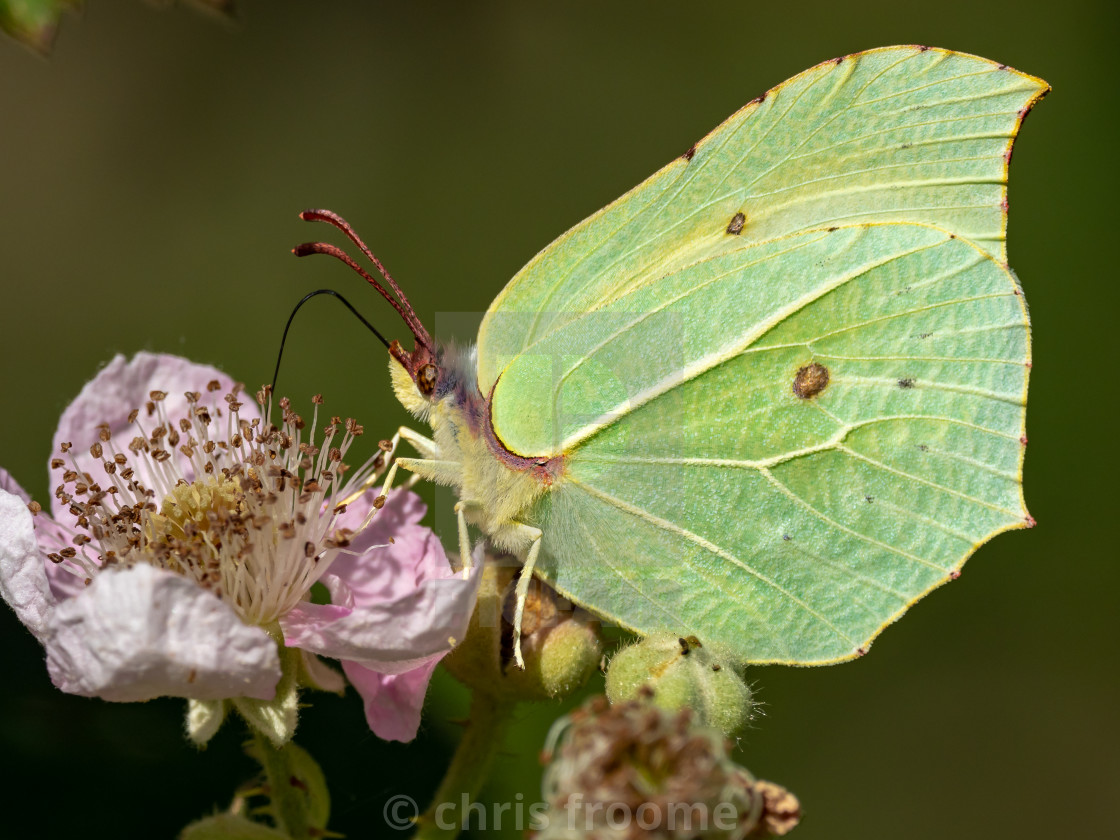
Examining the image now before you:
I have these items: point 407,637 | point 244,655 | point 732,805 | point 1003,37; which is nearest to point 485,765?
point 407,637

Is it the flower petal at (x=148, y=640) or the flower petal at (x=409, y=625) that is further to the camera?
the flower petal at (x=409, y=625)

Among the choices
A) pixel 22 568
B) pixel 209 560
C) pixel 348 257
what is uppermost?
pixel 348 257

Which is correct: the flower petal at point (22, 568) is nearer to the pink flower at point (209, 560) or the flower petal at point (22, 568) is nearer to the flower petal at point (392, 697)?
the pink flower at point (209, 560)

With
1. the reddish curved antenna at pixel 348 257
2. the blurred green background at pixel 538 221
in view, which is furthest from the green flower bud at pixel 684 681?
the blurred green background at pixel 538 221

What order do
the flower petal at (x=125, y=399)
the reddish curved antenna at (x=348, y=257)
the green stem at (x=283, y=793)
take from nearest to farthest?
1. the green stem at (x=283, y=793)
2. the reddish curved antenna at (x=348, y=257)
3. the flower petal at (x=125, y=399)

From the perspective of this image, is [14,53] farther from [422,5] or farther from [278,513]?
[278,513]

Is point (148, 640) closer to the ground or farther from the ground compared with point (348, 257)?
closer to the ground

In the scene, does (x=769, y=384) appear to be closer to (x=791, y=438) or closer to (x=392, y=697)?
(x=791, y=438)
